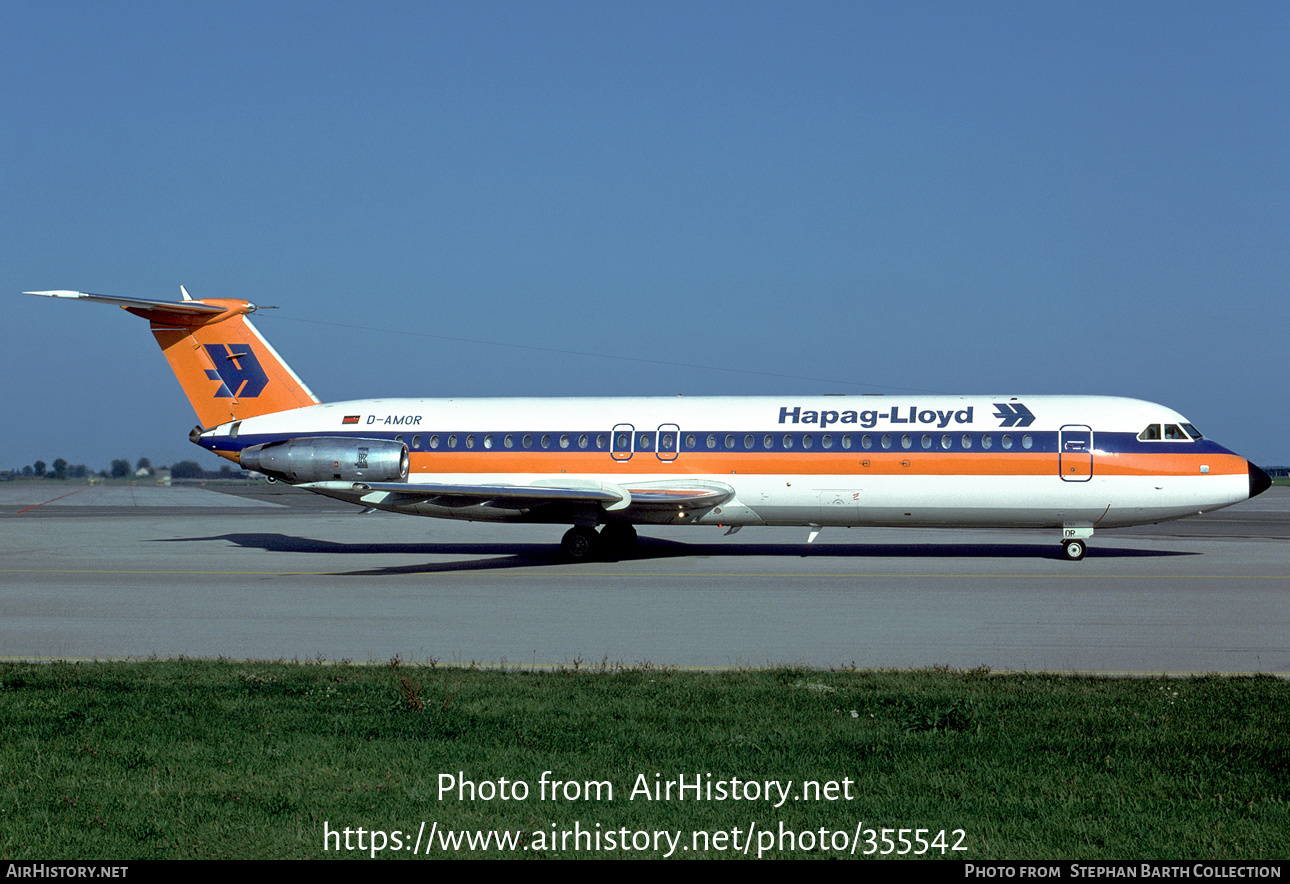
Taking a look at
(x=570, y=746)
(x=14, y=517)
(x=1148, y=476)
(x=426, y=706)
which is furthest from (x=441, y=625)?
(x=14, y=517)

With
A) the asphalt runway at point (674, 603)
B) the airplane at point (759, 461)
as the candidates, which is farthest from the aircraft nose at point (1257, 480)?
the asphalt runway at point (674, 603)

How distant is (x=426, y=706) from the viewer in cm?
909

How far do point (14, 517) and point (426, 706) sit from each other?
4191cm

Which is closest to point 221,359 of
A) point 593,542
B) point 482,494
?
point 482,494

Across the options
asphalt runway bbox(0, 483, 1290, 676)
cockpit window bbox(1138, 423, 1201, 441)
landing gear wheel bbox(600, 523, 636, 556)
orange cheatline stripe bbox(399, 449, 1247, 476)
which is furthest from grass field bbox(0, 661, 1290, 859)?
landing gear wheel bbox(600, 523, 636, 556)

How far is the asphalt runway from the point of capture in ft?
41.1

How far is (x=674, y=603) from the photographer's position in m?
16.8

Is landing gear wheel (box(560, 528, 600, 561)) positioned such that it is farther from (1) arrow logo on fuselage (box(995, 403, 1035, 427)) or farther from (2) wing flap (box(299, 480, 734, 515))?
(1) arrow logo on fuselage (box(995, 403, 1035, 427))

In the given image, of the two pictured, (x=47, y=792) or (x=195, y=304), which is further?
(x=195, y=304)

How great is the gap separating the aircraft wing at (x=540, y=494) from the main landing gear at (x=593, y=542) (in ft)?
3.25

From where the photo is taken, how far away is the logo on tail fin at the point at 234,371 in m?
27.0

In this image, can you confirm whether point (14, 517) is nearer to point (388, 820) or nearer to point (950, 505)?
point (950, 505)

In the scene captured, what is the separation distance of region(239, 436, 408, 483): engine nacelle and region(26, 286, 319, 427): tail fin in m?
2.61

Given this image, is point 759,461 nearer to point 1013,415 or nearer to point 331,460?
point 1013,415
